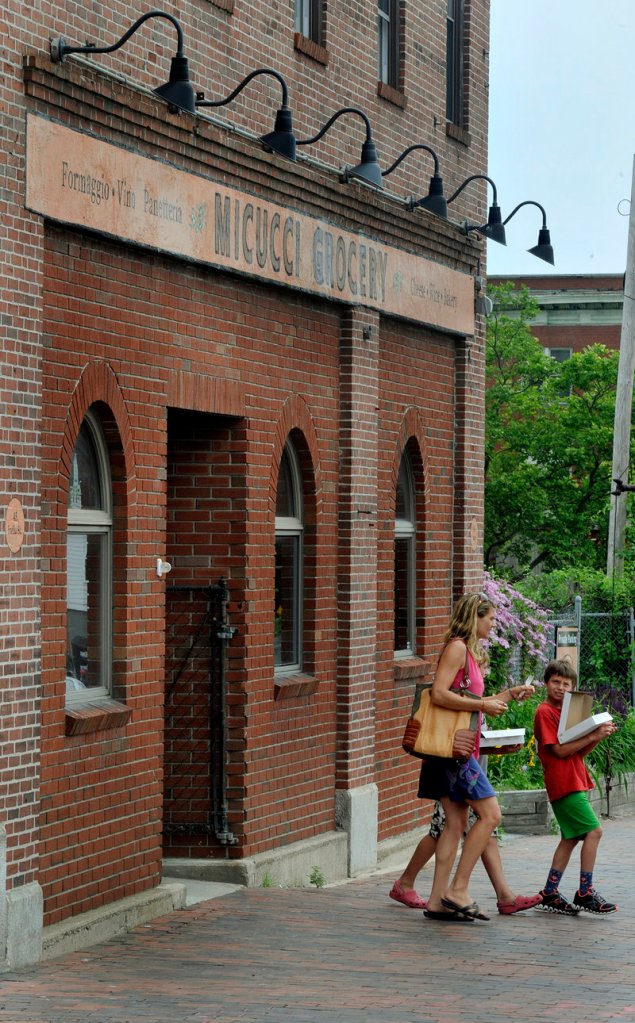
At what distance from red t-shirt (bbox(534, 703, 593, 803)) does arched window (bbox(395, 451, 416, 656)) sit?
14.7ft

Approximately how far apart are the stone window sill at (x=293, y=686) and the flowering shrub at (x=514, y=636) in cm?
639

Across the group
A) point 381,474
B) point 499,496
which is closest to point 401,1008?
point 381,474

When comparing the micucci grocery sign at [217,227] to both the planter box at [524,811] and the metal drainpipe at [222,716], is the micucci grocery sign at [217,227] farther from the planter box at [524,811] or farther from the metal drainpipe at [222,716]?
the planter box at [524,811]

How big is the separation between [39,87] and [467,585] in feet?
27.4

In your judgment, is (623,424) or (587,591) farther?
(623,424)

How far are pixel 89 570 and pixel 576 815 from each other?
3.36 m

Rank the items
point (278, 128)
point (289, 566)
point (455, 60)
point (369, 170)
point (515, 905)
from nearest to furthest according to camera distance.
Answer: point (278, 128) → point (515, 905) → point (369, 170) → point (289, 566) → point (455, 60)

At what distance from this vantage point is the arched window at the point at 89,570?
1027 cm

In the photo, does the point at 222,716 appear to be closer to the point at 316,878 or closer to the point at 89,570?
the point at 316,878

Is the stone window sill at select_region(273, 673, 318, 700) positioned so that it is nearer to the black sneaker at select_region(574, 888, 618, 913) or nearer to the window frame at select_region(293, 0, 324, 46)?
the black sneaker at select_region(574, 888, 618, 913)

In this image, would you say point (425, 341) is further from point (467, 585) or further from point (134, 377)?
point (134, 377)

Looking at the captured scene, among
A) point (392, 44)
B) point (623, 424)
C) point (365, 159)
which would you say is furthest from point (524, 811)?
point (623, 424)

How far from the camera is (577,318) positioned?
55312 millimetres

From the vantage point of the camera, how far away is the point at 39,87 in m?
9.39
